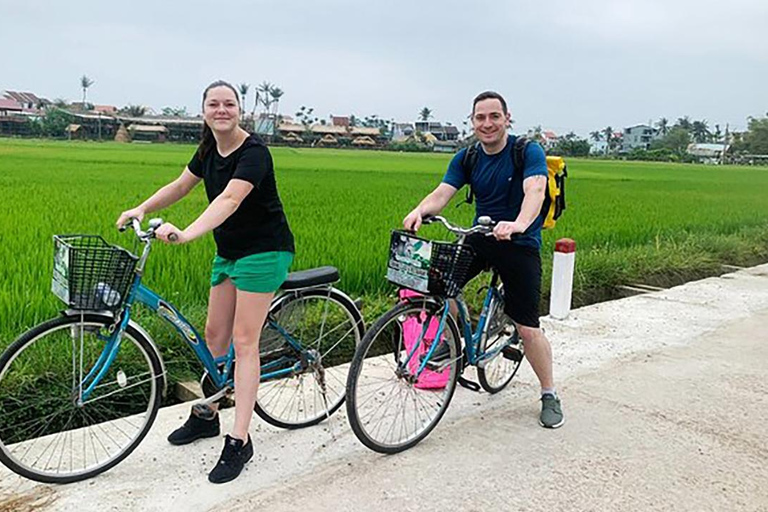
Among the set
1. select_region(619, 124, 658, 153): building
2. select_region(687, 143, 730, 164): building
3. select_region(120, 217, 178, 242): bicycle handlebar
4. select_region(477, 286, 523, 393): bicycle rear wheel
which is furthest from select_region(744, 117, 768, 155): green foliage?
select_region(120, 217, 178, 242): bicycle handlebar

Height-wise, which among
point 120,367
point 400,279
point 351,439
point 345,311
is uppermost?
point 400,279

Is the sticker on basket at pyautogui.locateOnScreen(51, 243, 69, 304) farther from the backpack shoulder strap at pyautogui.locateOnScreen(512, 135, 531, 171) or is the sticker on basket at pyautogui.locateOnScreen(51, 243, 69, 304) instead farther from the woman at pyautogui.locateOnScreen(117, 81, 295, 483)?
the backpack shoulder strap at pyautogui.locateOnScreen(512, 135, 531, 171)

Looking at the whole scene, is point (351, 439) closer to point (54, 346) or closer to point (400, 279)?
point (400, 279)

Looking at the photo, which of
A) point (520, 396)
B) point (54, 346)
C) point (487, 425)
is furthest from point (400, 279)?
point (54, 346)

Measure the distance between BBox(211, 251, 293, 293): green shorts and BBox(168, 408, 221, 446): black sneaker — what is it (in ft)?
2.25

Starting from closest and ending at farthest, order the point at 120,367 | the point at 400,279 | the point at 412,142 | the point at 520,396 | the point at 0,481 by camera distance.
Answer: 1. the point at 0,481
2. the point at 400,279
3. the point at 120,367
4. the point at 520,396
5. the point at 412,142

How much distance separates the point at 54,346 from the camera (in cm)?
331

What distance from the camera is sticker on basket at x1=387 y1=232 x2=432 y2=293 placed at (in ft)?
9.93

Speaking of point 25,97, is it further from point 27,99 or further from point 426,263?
point 426,263

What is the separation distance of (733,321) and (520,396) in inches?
117

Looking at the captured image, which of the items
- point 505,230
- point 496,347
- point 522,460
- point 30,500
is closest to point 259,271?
point 505,230

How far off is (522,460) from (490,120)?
5.22 ft

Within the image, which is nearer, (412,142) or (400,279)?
(400,279)

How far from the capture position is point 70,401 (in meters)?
3.12
